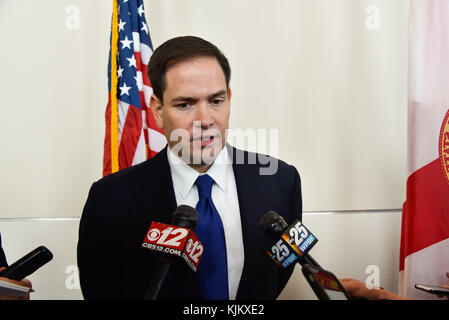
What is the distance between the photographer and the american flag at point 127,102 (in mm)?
2157

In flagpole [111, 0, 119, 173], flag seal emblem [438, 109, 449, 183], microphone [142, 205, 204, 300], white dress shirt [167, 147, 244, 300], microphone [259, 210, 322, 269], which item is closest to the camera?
microphone [142, 205, 204, 300]

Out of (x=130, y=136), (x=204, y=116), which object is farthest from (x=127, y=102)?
(x=204, y=116)

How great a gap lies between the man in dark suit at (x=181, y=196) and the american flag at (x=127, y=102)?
61cm

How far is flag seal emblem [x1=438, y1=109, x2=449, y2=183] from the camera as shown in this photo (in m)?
1.92

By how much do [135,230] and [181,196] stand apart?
215mm

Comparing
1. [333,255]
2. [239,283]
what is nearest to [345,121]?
[333,255]

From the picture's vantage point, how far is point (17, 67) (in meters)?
2.43

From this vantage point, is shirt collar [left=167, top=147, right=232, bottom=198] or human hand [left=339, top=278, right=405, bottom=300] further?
shirt collar [left=167, top=147, right=232, bottom=198]

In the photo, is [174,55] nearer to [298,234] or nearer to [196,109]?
[196,109]

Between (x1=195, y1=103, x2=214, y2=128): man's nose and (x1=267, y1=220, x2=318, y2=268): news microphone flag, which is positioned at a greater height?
(x1=195, y1=103, x2=214, y2=128): man's nose

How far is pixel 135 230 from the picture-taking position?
56.9 inches

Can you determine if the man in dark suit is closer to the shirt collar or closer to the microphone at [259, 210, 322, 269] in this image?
the shirt collar

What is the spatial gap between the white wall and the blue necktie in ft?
4.08

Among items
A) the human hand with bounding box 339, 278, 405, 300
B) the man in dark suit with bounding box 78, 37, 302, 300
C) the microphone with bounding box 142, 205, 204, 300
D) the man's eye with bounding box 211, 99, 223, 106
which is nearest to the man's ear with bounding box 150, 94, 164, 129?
the man in dark suit with bounding box 78, 37, 302, 300
